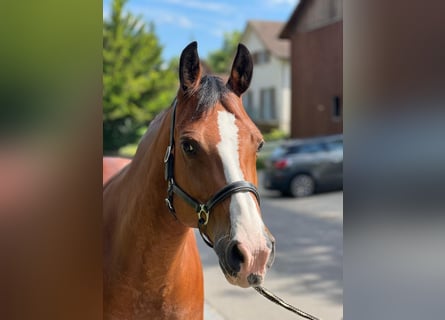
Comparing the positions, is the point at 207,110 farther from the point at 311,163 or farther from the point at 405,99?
the point at 311,163

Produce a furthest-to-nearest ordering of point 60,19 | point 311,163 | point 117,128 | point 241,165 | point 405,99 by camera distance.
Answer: point 117,128 < point 311,163 < point 241,165 < point 405,99 < point 60,19

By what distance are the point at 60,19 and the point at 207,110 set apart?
49cm

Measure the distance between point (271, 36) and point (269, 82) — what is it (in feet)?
9.90

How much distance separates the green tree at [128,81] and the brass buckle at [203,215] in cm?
1642

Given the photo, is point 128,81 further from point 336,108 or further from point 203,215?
point 203,215

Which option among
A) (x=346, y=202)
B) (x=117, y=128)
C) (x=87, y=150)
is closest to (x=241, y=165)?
(x=346, y=202)

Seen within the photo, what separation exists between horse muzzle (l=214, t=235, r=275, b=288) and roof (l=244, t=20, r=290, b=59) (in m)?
20.2

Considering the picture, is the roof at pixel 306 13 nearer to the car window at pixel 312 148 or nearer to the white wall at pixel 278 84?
the car window at pixel 312 148

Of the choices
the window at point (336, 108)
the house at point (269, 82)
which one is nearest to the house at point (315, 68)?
the window at point (336, 108)

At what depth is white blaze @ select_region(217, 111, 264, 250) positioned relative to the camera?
47.7 inches

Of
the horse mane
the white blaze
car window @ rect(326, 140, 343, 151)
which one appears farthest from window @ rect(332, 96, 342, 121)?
the white blaze

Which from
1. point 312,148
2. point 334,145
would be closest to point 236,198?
point 312,148

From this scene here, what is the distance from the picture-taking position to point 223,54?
4047 cm

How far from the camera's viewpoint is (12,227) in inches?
43.5
